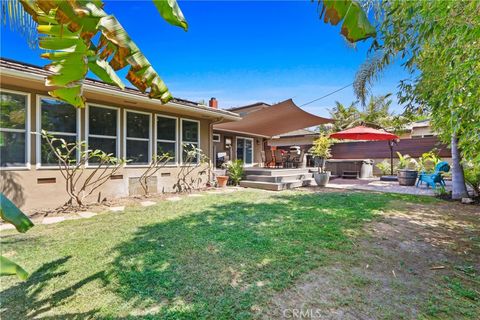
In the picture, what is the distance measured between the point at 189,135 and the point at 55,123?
4.45 m

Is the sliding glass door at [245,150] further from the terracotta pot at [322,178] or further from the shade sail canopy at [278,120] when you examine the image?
the terracotta pot at [322,178]

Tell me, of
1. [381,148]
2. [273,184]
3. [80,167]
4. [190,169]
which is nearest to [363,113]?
[381,148]

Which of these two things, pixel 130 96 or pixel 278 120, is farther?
pixel 278 120

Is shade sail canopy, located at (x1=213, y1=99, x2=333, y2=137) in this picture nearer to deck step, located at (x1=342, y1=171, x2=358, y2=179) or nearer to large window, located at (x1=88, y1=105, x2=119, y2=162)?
deck step, located at (x1=342, y1=171, x2=358, y2=179)

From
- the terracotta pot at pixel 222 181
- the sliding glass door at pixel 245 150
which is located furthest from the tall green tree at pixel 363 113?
the terracotta pot at pixel 222 181

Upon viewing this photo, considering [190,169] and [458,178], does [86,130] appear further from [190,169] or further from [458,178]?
[458,178]

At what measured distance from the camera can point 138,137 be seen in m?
8.14

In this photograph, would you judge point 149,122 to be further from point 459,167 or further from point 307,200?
point 459,167

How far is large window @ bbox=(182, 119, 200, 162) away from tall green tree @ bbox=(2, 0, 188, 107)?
745cm

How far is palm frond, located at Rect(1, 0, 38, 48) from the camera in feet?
13.8

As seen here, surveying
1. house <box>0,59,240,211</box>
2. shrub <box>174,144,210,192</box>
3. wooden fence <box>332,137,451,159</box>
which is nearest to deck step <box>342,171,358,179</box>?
wooden fence <box>332,137,451,159</box>

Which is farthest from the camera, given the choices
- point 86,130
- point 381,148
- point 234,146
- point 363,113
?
point 363,113

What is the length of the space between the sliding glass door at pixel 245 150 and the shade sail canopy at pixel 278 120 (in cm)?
186

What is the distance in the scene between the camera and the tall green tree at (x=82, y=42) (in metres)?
1.54
